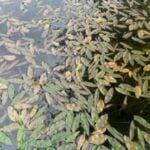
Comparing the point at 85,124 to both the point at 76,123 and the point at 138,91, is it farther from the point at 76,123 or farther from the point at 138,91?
the point at 138,91

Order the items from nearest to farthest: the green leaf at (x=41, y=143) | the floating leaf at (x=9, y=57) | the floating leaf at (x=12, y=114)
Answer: the green leaf at (x=41, y=143) < the floating leaf at (x=12, y=114) < the floating leaf at (x=9, y=57)

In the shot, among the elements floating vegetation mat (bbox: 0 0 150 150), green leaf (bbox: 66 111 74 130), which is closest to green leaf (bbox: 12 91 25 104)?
floating vegetation mat (bbox: 0 0 150 150)

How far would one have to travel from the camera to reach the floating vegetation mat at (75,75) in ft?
4.62

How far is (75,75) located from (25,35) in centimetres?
48

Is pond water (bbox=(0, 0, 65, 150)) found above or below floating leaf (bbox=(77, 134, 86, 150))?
above

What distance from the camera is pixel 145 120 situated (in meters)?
1.51

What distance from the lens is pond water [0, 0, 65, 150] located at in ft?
5.69

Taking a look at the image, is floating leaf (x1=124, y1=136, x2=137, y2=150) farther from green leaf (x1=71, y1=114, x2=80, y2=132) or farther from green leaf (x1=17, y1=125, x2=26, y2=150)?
green leaf (x1=17, y1=125, x2=26, y2=150)

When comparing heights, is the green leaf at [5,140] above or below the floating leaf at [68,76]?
below

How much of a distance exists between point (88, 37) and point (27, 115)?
693 mm

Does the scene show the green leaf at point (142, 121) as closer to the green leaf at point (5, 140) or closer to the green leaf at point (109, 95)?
the green leaf at point (109, 95)

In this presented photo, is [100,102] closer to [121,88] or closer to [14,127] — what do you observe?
[121,88]

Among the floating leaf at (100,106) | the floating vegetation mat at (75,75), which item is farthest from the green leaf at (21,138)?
the floating leaf at (100,106)

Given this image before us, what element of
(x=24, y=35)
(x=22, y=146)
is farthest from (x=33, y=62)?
(x=22, y=146)
